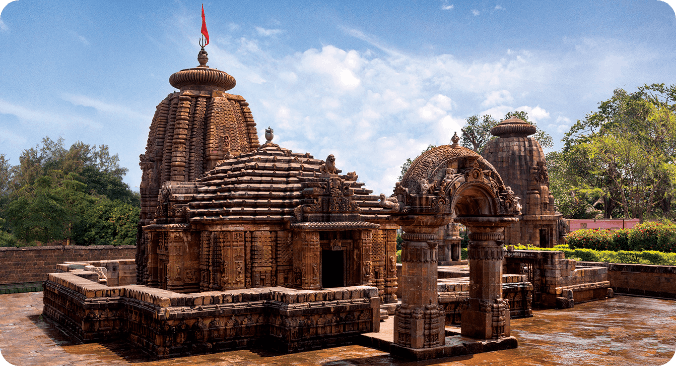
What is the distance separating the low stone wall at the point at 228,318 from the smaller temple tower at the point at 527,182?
74.0 ft

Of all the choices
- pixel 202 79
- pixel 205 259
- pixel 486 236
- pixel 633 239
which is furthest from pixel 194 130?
pixel 633 239

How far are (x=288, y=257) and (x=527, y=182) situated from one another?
22080 mm

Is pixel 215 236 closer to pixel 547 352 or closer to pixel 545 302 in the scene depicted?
pixel 547 352

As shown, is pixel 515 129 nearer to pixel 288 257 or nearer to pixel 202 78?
pixel 202 78

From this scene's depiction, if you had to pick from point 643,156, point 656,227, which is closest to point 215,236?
point 656,227

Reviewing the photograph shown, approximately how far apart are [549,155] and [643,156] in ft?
44.5

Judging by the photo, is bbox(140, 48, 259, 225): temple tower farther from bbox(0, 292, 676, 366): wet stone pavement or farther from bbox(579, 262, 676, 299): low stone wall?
bbox(579, 262, 676, 299): low stone wall

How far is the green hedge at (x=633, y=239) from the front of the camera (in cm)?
2880

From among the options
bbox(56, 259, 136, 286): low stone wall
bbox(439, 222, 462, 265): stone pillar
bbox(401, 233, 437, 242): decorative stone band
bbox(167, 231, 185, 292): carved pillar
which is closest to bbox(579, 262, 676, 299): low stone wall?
bbox(439, 222, 462, 265): stone pillar

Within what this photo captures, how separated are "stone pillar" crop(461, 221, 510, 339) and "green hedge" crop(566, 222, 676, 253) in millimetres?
19201

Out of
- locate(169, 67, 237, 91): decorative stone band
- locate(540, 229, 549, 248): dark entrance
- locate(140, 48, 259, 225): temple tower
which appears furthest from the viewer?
locate(540, 229, 549, 248): dark entrance

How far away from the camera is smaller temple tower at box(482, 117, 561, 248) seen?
3506cm

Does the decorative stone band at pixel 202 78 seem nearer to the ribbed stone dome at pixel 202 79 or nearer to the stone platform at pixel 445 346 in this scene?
the ribbed stone dome at pixel 202 79

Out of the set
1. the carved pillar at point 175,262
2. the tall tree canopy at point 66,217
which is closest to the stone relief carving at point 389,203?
the carved pillar at point 175,262
